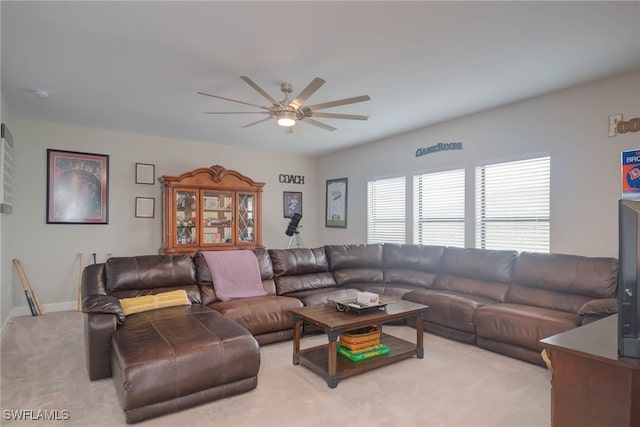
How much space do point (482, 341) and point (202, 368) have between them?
261 cm

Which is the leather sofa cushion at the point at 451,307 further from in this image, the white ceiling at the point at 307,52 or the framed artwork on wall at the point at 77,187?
the framed artwork on wall at the point at 77,187

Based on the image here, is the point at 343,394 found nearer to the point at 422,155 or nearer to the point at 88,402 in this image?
the point at 88,402

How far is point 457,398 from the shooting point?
8.05ft

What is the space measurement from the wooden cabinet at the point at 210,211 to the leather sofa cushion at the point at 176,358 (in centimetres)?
274

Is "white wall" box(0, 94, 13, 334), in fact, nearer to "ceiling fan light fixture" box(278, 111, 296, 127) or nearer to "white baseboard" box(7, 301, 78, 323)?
"white baseboard" box(7, 301, 78, 323)

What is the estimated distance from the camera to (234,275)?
3.92 m

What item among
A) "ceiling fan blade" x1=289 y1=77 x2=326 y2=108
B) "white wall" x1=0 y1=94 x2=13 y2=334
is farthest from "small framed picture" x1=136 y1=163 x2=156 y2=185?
"ceiling fan blade" x1=289 y1=77 x2=326 y2=108

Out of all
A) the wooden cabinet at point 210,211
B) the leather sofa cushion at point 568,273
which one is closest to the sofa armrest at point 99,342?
the wooden cabinet at point 210,211

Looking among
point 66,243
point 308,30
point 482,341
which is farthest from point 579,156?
point 66,243

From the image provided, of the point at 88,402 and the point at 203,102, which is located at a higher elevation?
the point at 203,102

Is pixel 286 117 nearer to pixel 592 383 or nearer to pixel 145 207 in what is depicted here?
pixel 592 383

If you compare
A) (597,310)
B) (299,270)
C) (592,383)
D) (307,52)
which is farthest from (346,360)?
(307,52)

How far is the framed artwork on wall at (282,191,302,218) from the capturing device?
7.04 meters

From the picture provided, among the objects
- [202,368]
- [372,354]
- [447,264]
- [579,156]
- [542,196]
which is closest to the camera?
[202,368]
